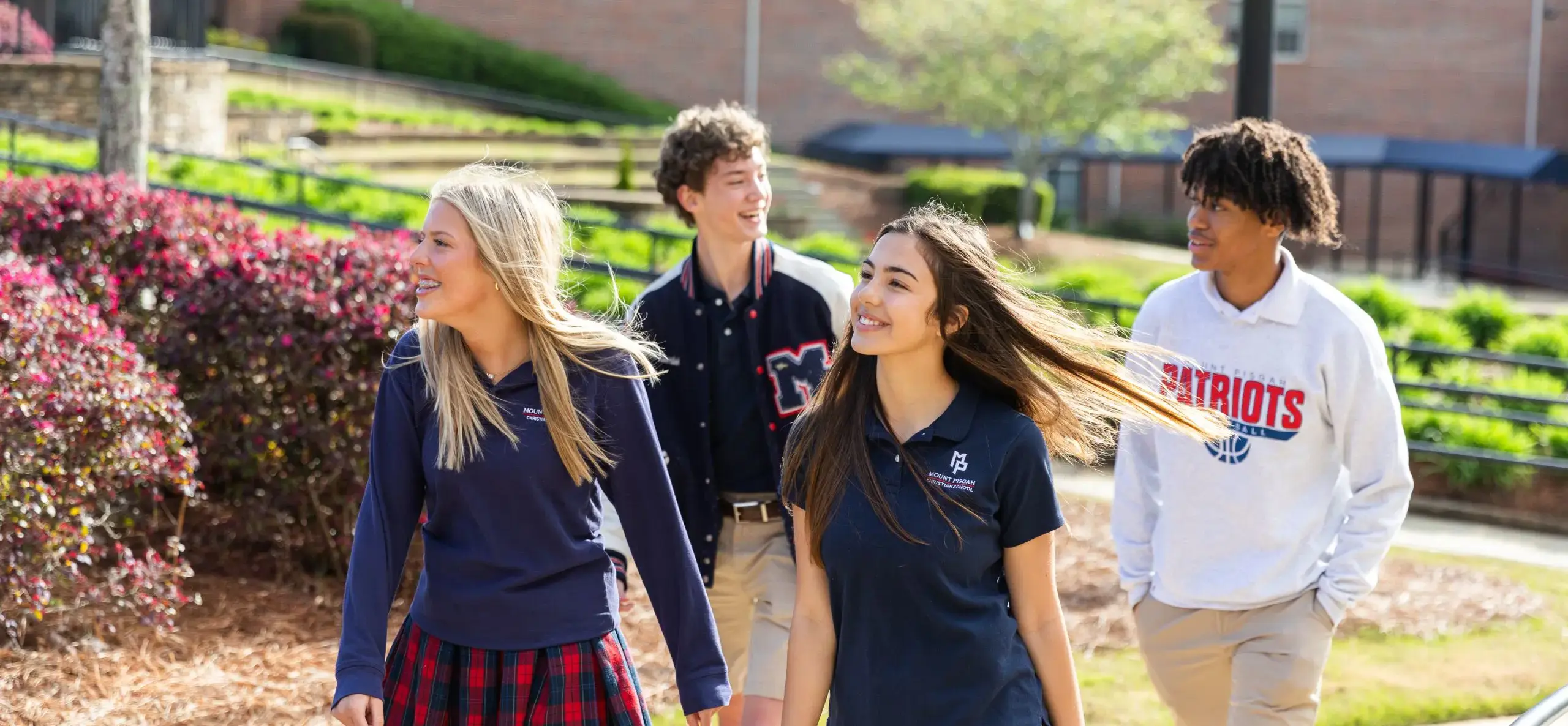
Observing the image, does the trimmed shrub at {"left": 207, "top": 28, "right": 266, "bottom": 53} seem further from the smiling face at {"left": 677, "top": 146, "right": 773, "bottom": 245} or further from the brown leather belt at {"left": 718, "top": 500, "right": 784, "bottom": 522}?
the brown leather belt at {"left": 718, "top": 500, "right": 784, "bottom": 522}

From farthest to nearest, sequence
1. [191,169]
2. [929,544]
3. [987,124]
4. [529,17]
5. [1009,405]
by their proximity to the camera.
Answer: [529,17] < [987,124] < [191,169] < [1009,405] < [929,544]

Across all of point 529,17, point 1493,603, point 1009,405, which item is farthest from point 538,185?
point 529,17

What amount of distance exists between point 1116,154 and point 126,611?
29.9m

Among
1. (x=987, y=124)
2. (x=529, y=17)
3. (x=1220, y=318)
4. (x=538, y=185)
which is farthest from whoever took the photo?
(x=529, y=17)

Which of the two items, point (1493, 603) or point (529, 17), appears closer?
point (1493, 603)

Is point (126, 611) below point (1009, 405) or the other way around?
below

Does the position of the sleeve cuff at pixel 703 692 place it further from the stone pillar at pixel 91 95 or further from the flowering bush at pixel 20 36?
the flowering bush at pixel 20 36

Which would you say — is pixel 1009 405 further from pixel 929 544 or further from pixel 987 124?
pixel 987 124

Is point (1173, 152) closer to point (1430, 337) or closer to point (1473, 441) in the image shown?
point (1430, 337)

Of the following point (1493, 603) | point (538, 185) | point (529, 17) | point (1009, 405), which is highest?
point (529, 17)

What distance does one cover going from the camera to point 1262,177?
4367 mm

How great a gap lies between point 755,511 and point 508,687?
1.35m

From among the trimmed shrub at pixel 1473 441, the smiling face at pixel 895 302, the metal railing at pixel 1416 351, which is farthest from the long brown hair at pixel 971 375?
the trimmed shrub at pixel 1473 441

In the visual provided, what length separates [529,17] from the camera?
3325 cm
